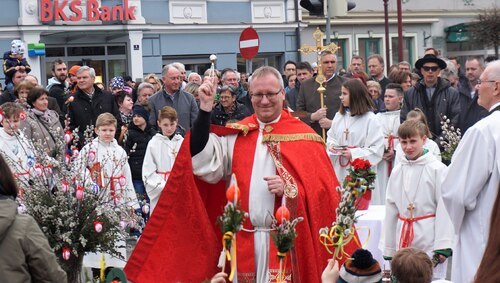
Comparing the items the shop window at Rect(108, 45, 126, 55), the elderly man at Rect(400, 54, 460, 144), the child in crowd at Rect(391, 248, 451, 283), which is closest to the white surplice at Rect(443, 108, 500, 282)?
the child in crowd at Rect(391, 248, 451, 283)

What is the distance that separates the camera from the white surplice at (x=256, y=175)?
261 inches

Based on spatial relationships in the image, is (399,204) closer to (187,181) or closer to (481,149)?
(481,149)

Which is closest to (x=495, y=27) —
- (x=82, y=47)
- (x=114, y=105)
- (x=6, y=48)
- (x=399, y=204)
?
(x=82, y=47)

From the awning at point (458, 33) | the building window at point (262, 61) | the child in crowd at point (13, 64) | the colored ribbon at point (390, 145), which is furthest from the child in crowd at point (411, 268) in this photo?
the awning at point (458, 33)

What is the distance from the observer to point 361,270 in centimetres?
511

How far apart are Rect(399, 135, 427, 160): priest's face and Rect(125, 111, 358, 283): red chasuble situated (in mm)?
2329

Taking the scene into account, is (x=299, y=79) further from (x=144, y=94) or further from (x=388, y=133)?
(x=388, y=133)

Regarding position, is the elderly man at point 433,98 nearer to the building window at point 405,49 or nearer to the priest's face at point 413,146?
the priest's face at point 413,146

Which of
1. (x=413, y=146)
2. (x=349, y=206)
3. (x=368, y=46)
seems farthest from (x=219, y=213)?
(x=368, y=46)

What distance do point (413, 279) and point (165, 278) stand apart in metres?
1.80

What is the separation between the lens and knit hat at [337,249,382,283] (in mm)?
5076

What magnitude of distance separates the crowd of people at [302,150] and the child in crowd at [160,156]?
0.01 metres

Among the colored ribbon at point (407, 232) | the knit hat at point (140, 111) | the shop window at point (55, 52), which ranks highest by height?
the shop window at point (55, 52)

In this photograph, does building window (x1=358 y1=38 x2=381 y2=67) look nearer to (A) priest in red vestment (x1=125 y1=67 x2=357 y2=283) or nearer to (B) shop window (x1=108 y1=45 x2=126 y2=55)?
(B) shop window (x1=108 y1=45 x2=126 y2=55)
